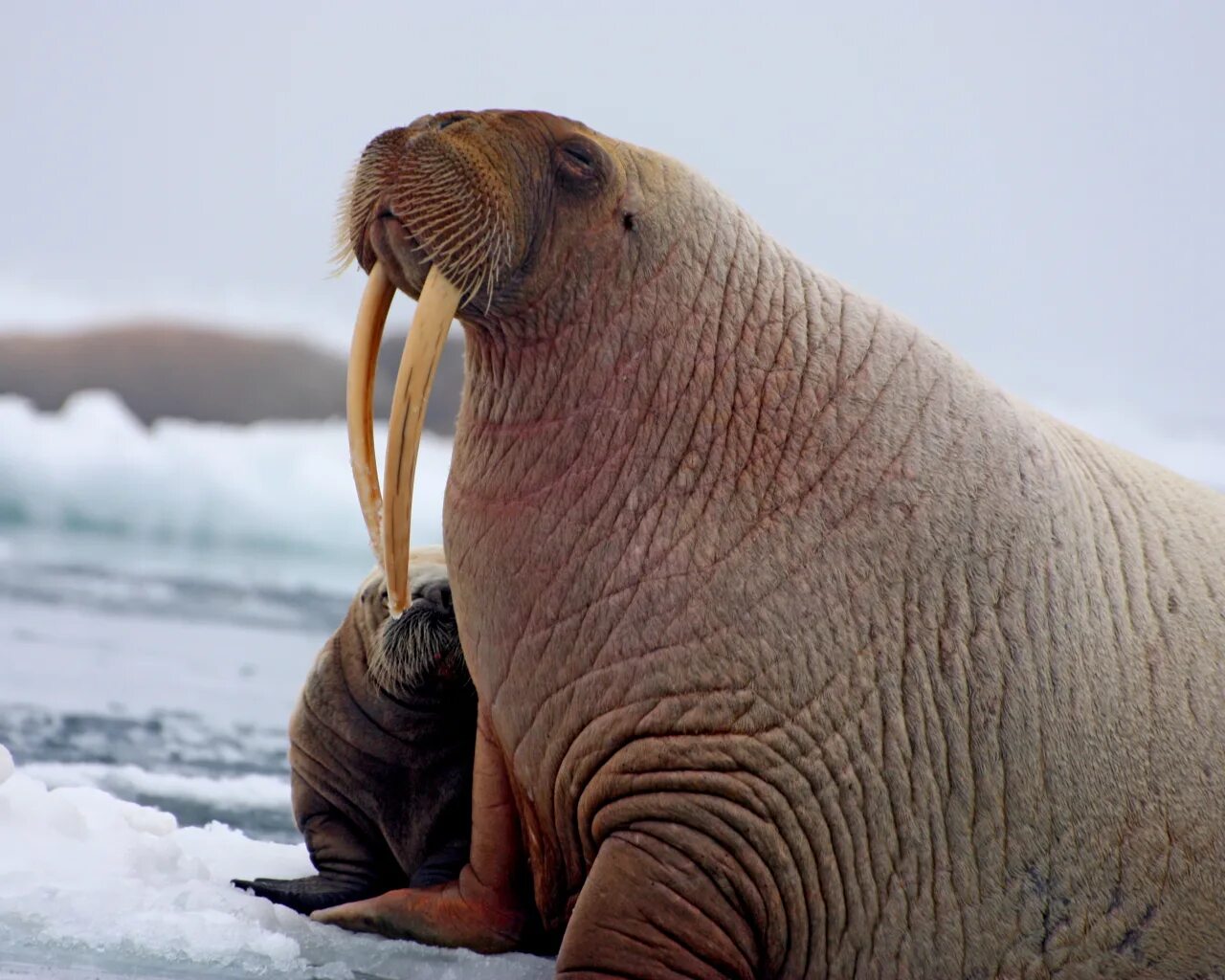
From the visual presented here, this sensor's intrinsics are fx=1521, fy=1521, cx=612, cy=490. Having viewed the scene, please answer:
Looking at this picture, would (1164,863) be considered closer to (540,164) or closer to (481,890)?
(481,890)

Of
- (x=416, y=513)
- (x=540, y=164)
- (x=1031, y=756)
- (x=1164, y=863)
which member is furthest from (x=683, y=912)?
(x=416, y=513)

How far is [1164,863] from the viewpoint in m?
2.93

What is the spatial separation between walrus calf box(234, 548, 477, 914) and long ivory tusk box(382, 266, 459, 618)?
0.77m

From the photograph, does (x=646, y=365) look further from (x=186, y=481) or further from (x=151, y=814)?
(x=186, y=481)

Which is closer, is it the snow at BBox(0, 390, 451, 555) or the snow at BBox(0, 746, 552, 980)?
the snow at BBox(0, 746, 552, 980)

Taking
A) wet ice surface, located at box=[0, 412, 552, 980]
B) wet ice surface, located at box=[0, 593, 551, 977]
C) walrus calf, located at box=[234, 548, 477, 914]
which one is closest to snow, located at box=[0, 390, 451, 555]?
wet ice surface, located at box=[0, 412, 552, 980]

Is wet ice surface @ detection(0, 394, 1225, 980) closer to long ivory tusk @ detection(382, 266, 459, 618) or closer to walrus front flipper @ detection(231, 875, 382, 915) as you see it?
walrus front flipper @ detection(231, 875, 382, 915)

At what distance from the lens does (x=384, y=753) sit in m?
3.92

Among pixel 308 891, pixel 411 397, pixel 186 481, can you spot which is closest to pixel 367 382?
pixel 411 397

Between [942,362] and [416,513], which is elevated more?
[942,362]

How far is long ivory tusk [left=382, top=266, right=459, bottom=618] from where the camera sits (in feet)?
9.65

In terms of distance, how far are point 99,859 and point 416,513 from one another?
41.0 ft

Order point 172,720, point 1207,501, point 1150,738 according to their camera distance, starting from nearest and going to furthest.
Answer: point 1150,738 < point 1207,501 < point 172,720

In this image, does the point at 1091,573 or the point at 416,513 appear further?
the point at 416,513
